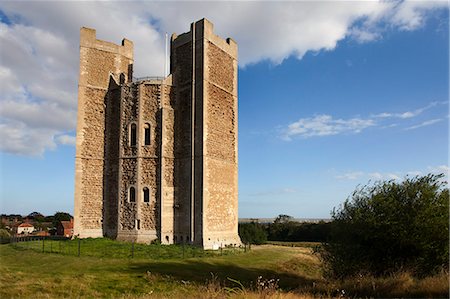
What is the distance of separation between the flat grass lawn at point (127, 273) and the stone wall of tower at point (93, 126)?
203 inches

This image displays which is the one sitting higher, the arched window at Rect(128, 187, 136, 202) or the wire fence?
the arched window at Rect(128, 187, 136, 202)

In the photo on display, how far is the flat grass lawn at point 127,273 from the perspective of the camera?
1362 cm

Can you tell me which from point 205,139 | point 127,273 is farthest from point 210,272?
point 205,139

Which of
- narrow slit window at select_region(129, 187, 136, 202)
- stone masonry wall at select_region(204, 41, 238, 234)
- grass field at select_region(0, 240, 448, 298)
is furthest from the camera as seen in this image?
narrow slit window at select_region(129, 187, 136, 202)

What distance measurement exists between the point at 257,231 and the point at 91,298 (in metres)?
33.0

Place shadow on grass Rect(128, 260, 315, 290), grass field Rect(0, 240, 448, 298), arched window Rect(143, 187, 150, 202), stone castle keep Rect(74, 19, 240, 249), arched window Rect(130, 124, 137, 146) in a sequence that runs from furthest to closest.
A: arched window Rect(130, 124, 137, 146) → arched window Rect(143, 187, 150, 202) → stone castle keep Rect(74, 19, 240, 249) → shadow on grass Rect(128, 260, 315, 290) → grass field Rect(0, 240, 448, 298)

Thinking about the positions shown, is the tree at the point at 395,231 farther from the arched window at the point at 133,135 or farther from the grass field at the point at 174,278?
the arched window at the point at 133,135

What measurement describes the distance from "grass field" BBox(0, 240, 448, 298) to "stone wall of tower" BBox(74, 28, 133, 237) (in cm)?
397

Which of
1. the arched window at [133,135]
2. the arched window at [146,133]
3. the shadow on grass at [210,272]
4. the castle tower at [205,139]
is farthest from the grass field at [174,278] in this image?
the arched window at [146,133]

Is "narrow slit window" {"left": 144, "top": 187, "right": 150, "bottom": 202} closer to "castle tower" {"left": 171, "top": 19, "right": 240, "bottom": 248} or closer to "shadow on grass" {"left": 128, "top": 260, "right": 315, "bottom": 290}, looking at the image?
"castle tower" {"left": 171, "top": 19, "right": 240, "bottom": 248}

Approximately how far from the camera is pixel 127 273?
16344 millimetres

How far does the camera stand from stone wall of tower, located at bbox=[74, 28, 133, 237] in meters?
27.0

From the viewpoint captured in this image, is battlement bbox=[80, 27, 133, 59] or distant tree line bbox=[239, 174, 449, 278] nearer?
distant tree line bbox=[239, 174, 449, 278]

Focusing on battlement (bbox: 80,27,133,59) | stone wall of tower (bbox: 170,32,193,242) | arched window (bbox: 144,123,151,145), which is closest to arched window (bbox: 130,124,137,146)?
arched window (bbox: 144,123,151,145)
